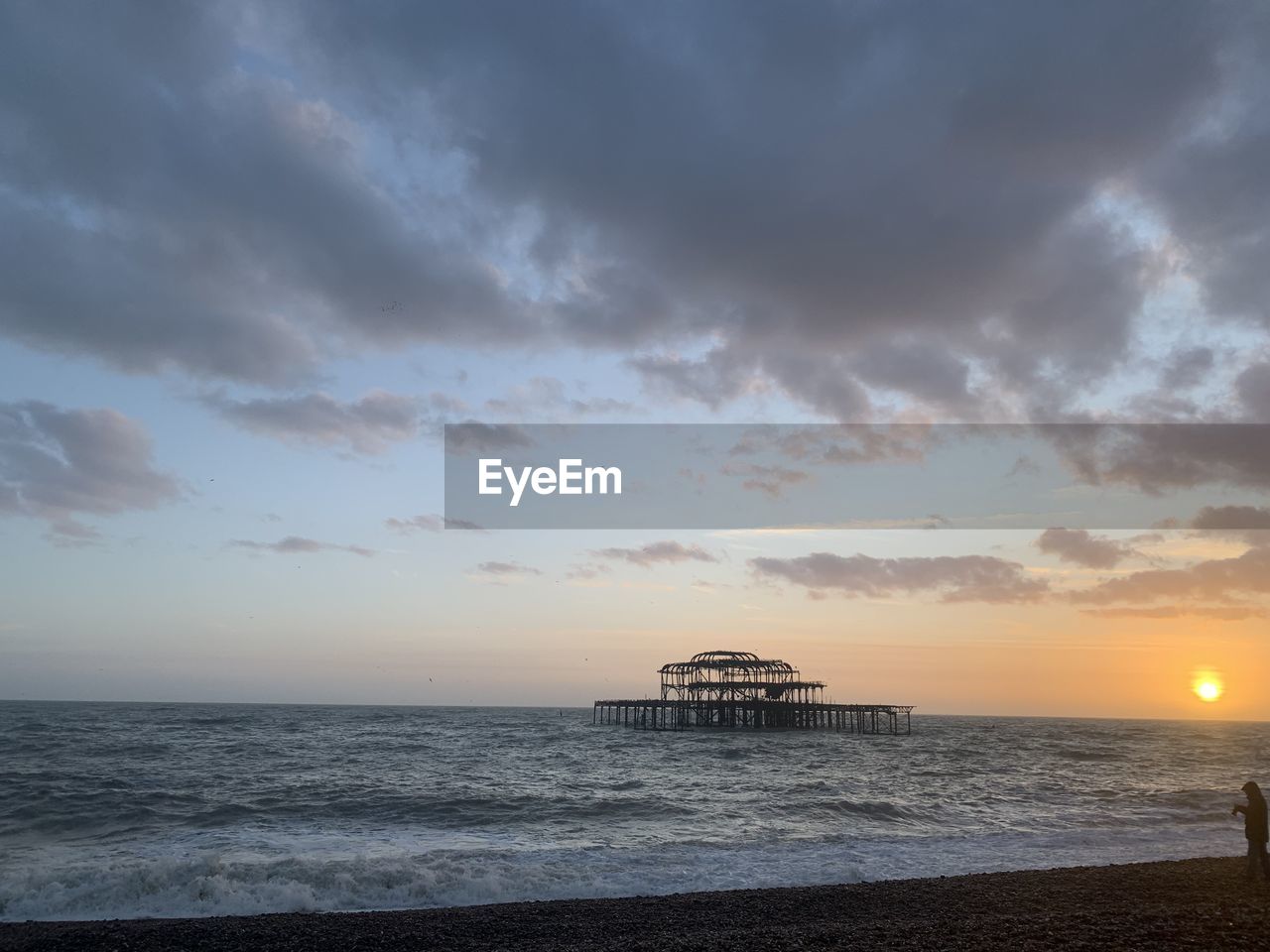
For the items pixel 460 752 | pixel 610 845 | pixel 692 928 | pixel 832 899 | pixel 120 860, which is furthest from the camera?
pixel 460 752

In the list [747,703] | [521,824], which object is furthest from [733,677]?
[521,824]

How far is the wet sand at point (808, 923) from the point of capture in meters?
10.4

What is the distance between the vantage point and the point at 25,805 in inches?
945

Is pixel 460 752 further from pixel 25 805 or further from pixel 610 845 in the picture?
pixel 610 845

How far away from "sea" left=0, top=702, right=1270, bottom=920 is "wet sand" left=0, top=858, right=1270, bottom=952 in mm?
1757

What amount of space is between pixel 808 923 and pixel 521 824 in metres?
12.7

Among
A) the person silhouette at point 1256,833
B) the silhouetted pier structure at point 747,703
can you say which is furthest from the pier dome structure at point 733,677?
the person silhouette at point 1256,833

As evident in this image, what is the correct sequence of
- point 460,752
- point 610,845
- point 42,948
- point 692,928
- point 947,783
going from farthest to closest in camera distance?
point 460,752 < point 947,783 < point 610,845 < point 692,928 < point 42,948

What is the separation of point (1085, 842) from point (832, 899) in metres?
10.3

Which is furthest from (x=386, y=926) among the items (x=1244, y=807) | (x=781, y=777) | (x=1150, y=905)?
(x=781, y=777)

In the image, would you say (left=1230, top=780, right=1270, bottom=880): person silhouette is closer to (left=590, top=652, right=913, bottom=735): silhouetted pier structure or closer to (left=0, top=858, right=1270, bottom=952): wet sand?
(left=0, top=858, right=1270, bottom=952): wet sand

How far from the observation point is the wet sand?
10.4 metres

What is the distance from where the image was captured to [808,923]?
11.9 metres

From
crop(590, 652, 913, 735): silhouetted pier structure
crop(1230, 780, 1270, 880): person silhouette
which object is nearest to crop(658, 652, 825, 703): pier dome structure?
crop(590, 652, 913, 735): silhouetted pier structure
